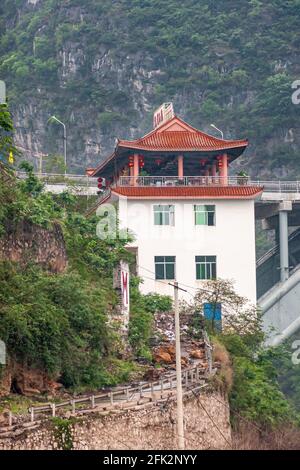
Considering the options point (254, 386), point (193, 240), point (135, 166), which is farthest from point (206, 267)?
point (254, 386)

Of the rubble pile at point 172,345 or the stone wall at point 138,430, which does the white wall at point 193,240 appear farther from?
the stone wall at point 138,430

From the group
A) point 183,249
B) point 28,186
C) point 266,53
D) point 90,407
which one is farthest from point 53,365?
point 266,53

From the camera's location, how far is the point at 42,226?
42.4m

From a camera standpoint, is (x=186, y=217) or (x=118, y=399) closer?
(x=118, y=399)

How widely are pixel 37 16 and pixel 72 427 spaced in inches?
3858

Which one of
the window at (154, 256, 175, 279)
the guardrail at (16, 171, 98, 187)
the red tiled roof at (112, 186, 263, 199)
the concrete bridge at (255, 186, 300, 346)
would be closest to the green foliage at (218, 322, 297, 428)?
the window at (154, 256, 175, 279)

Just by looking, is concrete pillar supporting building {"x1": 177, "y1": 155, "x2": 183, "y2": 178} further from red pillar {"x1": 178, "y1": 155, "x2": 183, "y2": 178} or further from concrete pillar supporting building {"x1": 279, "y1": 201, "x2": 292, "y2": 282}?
concrete pillar supporting building {"x1": 279, "y1": 201, "x2": 292, "y2": 282}

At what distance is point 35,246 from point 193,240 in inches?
608

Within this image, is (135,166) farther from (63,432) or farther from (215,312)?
(63,432)

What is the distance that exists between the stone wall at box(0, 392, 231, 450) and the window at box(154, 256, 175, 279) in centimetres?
1510

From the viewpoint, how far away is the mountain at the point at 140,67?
11338 centimetres

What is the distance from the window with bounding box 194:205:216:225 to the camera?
56.4m

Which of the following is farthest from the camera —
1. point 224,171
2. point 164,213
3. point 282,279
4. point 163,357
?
point 282,279

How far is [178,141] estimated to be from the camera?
2277 inches
